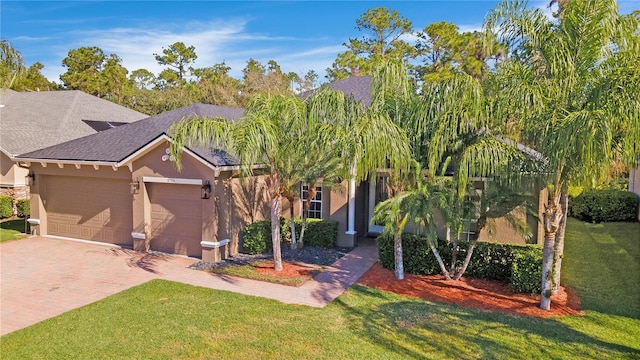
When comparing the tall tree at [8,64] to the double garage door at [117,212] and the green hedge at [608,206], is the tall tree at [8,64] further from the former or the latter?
the green hedge at [608,206]

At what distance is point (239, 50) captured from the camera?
151ft

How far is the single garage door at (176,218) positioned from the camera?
42.8 ft

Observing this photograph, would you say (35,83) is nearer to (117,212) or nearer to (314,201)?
(117,212)

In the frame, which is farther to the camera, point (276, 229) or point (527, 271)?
point (276, 229)

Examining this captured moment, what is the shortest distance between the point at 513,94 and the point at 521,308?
462cm

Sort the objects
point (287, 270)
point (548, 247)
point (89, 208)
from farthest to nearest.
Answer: point (89, 208) → point (287, 270) → point (548, 247)

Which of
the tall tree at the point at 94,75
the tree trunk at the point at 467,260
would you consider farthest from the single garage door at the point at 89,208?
the tall tree at the point at 94,75

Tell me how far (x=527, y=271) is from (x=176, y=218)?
10.3m

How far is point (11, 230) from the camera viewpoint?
17266 millimetres

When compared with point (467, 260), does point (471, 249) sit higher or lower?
higher

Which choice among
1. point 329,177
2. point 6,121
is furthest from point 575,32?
point 6,121

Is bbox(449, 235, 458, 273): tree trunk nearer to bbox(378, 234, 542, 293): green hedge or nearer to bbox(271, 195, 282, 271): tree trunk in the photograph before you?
bbox(378, 234, 542, 293): green hedge

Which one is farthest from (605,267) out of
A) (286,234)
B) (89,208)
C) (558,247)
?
(89,208)

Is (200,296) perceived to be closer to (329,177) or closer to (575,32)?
(329,177)
